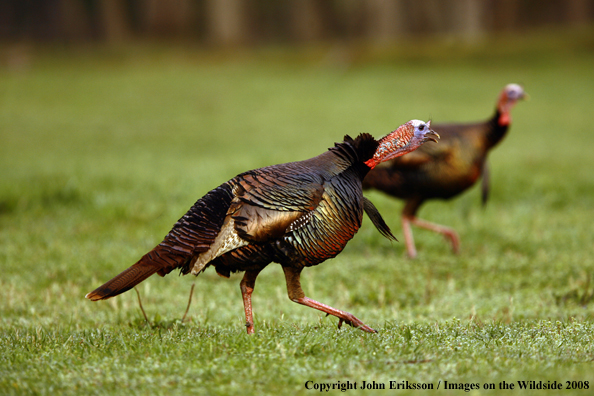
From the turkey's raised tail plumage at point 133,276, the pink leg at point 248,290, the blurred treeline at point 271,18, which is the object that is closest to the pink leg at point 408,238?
the pink leg at point 248,290

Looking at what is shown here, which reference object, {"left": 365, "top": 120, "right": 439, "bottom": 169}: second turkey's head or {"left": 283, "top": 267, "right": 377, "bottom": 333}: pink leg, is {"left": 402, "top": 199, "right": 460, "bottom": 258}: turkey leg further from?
{"left": 283, "top": 267, "right": 377, "bottom": 333}: pink leg

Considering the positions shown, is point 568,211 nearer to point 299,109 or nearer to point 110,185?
point 110,185

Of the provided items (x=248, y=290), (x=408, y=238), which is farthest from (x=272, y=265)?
(x=248, y=290)

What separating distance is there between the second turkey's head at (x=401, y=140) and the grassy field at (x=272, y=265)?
3.48 feet

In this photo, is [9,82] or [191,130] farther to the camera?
[9,82]

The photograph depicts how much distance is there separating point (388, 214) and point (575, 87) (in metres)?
12.9

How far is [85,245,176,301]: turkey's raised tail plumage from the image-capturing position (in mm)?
3754

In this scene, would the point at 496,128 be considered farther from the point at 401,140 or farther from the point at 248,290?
the point at 248,290

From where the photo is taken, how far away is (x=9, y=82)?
20125mm

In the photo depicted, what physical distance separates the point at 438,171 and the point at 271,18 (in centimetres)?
3461

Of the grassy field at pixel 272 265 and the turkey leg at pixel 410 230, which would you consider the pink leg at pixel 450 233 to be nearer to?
the turkey leg at pixel 410 230

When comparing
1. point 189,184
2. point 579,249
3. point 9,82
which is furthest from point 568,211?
point 9,82

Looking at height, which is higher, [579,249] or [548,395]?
[548,395]

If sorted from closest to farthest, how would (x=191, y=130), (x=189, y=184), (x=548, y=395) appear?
(x=548, y=395) < (x=189, y=184) < (x=191, y=130)
